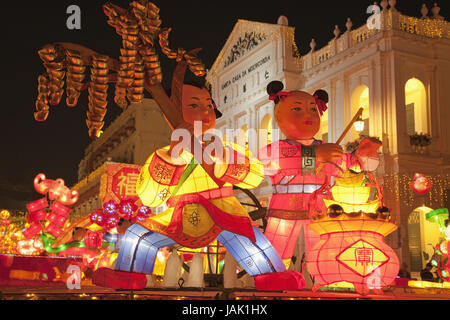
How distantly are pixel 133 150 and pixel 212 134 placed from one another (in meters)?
26.8

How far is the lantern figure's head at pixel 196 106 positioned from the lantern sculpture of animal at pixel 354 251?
1.72m

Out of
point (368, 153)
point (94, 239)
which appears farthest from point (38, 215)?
point (368, 153)

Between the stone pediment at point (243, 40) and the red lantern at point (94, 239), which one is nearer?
the red lantern at point (94, 239)

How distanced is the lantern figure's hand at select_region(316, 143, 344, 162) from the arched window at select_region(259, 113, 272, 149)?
13.4 metres

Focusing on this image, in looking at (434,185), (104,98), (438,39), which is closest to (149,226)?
(104,98)

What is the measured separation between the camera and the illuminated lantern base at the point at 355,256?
5930 mm

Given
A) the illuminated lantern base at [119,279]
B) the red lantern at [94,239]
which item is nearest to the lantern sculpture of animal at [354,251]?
the illuminated lantern base at [119,279]

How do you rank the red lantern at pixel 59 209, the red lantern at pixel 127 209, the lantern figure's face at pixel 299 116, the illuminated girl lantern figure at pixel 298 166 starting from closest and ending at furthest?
the illuminated girl lantern figure at pixel 298 166
the lantern figure's face at pixel 299 116
the red lantern at pixel 127 209
the red lantern at pixel 59 209

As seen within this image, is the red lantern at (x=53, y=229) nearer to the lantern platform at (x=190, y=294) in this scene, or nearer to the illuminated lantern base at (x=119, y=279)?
the lantern platform at (x=190, y=294)

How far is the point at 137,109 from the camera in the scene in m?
31.6

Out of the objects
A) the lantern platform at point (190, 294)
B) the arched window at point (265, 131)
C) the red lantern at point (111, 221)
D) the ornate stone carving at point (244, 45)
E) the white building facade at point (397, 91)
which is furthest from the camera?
the ornate stone carving at point (244, 45)

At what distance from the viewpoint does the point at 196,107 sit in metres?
6.30

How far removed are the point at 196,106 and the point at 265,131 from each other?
14242 mm

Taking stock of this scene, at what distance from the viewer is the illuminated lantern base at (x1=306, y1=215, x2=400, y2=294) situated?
5930 millimetres
